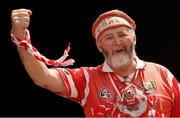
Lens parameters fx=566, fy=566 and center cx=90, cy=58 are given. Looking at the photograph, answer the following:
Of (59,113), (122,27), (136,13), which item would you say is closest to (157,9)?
(136,13)

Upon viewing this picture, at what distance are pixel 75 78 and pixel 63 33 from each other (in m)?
1.66

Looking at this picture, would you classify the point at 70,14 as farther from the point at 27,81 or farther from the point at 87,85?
the point at 87,85

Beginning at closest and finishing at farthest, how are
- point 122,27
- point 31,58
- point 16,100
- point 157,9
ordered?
point 31,58 < point 122,27 < point 157,9 < point 16,100

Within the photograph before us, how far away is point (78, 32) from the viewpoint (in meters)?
4.20

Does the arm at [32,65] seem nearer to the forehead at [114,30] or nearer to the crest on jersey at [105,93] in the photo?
the crest on jersey at [105,93]

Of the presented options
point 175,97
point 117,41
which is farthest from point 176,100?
point 117,41

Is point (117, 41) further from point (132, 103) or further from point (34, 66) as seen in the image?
point (34, 66)

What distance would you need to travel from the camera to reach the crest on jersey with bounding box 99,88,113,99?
8.33ft

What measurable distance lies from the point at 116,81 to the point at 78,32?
1.65 meters

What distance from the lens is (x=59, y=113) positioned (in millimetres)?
4480

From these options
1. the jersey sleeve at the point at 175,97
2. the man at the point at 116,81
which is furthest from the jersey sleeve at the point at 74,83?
the jersey sleeve at the point at 175,97

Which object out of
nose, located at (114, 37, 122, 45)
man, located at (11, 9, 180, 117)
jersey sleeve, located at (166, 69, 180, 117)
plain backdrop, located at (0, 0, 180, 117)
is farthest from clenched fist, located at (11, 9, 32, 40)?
plain backdrop, located at (0, 0, 180, 117)

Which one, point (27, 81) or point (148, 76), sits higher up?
point (148, 76)

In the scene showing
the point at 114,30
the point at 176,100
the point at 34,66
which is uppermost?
the point at 114,30
